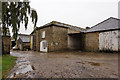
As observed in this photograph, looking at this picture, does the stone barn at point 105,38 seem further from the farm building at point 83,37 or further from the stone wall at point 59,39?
the stone wall at point 59,39

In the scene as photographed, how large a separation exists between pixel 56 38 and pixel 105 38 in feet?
27.7

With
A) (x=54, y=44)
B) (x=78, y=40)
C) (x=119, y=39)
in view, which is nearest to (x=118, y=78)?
(x=119, y=39)

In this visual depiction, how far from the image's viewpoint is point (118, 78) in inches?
108

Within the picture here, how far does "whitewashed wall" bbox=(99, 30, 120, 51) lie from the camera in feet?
30.9

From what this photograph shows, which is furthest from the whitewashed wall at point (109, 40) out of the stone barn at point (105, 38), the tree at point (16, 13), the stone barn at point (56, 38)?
the tree at point (16, 13)

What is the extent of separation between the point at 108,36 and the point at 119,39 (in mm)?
1333

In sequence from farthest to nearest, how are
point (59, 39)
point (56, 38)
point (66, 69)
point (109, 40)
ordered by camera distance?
point (59, 39), point (56, 38), point (109, 40), point (66, 69)

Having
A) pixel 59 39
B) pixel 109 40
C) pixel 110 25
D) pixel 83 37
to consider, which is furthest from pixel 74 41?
pixel 110 25

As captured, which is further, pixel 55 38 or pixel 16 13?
pixel 55 38

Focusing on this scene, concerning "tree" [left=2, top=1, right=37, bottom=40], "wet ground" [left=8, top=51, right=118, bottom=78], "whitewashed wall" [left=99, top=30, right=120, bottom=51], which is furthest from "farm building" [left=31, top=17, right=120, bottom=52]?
"tree" [left=2, top=1, right=37, bottom=40]

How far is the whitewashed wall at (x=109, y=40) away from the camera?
30.9 ft

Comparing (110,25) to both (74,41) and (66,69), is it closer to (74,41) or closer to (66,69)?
(74,41)

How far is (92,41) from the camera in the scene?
38.1ft

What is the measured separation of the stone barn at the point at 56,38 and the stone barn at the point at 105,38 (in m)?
2.55
